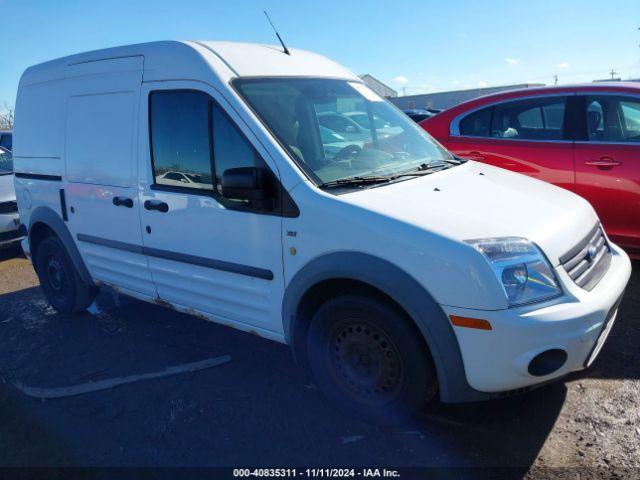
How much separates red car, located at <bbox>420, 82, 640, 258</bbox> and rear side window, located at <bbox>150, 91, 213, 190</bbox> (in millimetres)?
3090

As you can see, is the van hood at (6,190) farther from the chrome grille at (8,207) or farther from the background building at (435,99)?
the background building at (435,99)

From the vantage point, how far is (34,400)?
3.46 meters

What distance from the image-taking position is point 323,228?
2.77m

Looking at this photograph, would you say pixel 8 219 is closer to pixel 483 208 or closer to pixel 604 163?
pixel 483 208

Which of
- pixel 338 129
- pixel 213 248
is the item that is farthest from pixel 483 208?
pixel 213 248

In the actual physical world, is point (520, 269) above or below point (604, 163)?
below

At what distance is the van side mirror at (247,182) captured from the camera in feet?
9.47

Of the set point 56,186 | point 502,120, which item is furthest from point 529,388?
point 56,186

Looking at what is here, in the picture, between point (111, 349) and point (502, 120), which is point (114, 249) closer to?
point (111, 349)

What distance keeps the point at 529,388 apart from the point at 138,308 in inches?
140

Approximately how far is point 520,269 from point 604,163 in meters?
2.87

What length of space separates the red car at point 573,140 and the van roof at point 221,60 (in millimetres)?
Result: 1954

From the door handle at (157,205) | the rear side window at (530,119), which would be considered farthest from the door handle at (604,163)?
the door handle at (157,205)

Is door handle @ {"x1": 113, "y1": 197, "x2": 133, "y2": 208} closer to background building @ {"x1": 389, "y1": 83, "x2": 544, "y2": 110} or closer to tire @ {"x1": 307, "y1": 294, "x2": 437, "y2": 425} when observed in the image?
tire @ {"x1": 307, "y1": 294, "x2": 437, "y2": 425}
